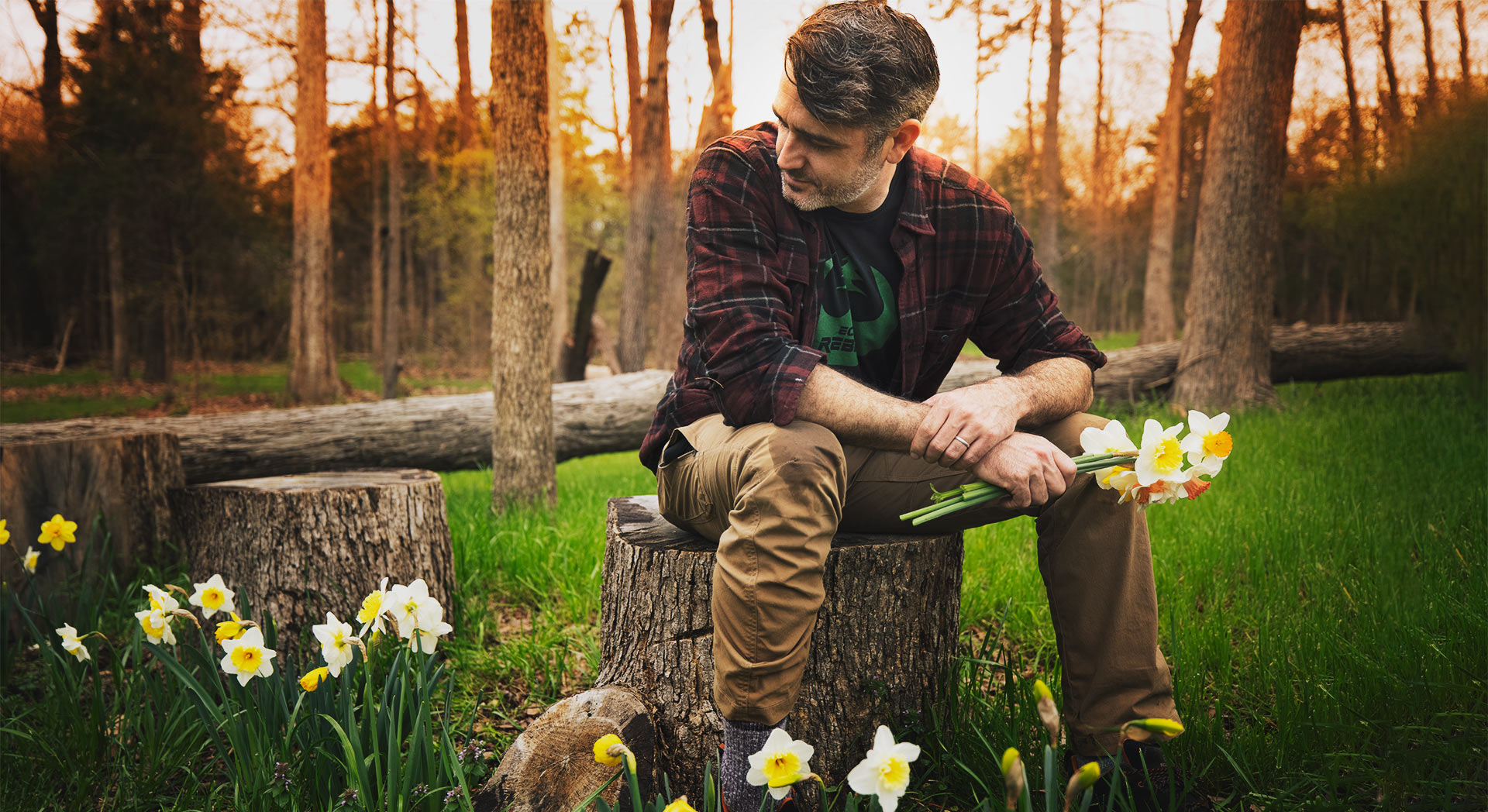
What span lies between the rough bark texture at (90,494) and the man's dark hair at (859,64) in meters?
3.13

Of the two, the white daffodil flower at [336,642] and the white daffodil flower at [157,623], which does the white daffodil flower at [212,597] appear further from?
the white daffodil flower at [336,642]

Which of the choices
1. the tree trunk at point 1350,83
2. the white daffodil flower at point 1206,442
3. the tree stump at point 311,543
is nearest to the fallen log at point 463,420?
the tree stump at point 311,543

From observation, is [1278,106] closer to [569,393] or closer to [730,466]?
[569,393]

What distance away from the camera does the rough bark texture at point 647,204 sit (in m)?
10.5

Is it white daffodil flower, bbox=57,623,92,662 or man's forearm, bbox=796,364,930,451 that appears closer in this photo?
man's forearm, bbox=796,364,930,451

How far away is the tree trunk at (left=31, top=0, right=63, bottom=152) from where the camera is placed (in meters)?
12.9

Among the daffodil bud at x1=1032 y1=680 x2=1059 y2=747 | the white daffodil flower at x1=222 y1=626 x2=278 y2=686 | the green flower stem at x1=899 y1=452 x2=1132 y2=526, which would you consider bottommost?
the white daffodil flower at x1=222 y1=626 x2=278 y2=686

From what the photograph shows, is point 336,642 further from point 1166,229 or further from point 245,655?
point 1166,229

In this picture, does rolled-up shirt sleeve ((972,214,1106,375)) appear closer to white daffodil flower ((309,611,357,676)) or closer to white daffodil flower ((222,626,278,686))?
white daffodil flower ((309,611,357,676))

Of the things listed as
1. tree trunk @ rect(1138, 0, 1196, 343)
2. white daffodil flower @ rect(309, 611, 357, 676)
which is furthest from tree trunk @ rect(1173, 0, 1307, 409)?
tree trunk @ rect(1138, 0, 1196, 343)

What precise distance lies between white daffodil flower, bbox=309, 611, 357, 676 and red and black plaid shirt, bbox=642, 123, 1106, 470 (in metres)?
0.78

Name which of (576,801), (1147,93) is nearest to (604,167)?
(1147,93)

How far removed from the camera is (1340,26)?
1516 cm

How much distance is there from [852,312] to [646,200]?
1013 cm
